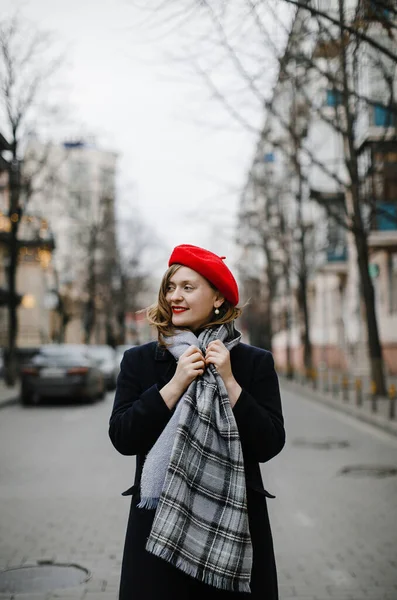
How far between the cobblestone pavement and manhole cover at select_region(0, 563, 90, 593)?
104 millimetres

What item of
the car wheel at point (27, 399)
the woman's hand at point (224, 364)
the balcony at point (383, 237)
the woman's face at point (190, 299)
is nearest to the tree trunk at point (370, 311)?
the car wheel at point (27, 399)

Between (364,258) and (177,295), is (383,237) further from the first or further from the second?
(177,295)

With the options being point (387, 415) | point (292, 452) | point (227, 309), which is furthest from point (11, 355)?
point (227, 309)

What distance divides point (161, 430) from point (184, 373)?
0.23 meters

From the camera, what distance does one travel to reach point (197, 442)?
2408 mm

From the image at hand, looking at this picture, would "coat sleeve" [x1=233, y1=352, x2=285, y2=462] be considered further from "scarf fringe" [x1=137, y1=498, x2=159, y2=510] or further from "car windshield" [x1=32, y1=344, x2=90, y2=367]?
"car windshield" [x1=32, y1=344, x2=90, y2=367]

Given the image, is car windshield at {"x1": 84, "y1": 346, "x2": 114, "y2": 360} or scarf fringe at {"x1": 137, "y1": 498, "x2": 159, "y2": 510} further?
car windshield at {"x1": 84, "y1": 346, "x2": 114, "y2": 360}

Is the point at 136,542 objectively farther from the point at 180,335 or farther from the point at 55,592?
the point at 55,592

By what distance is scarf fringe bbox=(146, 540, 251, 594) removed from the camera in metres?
2.33

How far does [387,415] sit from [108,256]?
48.0 m

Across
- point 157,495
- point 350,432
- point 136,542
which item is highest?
point 157,495

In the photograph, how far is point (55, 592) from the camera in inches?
192

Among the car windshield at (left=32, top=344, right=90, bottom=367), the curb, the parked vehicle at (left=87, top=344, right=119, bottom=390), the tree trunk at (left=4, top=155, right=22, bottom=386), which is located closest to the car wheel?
the car windshield at (left=32, top=344, right=90, bottom=367)

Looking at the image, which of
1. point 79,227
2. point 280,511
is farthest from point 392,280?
point 79,227
